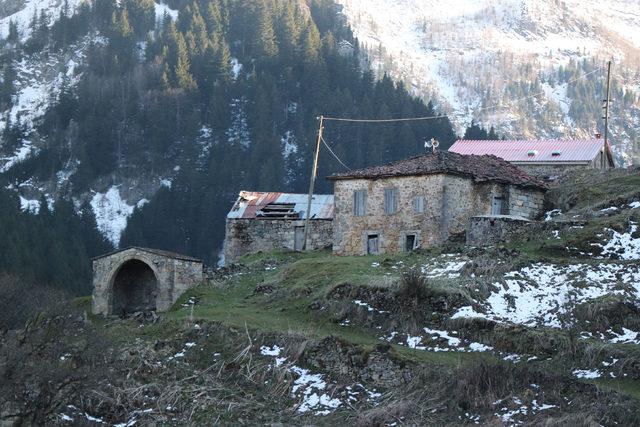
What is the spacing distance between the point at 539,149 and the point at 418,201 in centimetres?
1999

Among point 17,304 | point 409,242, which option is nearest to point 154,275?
point 17,304

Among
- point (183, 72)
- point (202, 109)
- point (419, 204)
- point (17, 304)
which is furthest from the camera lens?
point (183, 72)

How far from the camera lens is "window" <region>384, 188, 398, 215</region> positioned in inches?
1831

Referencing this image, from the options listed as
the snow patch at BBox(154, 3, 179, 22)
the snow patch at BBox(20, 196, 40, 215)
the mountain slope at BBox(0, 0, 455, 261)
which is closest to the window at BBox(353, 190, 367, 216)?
the mountain slope at BBox(0, 0, 455, 261)

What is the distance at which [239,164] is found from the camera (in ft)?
372

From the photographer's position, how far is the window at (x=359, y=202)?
1865 inches

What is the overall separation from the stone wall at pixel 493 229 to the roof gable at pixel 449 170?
3.51 metres

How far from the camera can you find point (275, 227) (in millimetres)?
57062

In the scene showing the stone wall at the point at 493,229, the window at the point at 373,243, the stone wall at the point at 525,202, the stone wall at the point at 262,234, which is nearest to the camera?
the stone wall at the point at 493,229

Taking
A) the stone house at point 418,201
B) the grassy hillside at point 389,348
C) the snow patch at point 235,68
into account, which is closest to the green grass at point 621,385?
the grassy hillside at point 389,348

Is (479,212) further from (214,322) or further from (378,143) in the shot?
(378,143)

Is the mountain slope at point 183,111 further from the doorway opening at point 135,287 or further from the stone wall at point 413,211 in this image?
the doorway opening at point 135,287

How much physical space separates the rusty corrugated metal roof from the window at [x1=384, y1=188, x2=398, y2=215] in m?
9.69

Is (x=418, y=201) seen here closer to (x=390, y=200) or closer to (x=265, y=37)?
(x=390, y=200)
